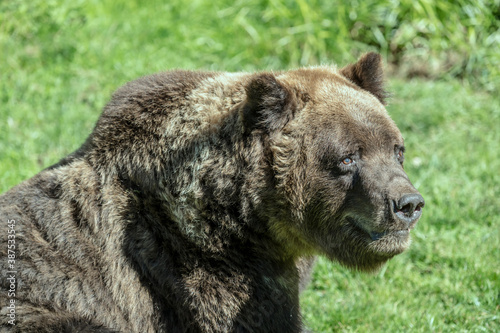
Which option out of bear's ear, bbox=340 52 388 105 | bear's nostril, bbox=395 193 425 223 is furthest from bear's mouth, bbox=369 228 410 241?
bear's ear, bbox=340 52 388 105

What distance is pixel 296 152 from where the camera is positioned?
4.02m

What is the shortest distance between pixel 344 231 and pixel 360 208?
0.71 feet

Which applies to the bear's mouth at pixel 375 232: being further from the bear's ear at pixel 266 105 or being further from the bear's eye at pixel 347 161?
the bear's ear at pixel 266 105

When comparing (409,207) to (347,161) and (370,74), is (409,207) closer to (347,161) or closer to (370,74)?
(347,161)

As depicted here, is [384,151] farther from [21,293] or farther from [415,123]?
[415,123]

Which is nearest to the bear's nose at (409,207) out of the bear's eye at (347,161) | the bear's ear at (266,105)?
the bear's eye at (347,161)

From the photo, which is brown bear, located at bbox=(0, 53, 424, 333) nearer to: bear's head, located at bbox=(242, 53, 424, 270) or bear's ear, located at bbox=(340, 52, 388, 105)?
bear's head, located at bbox=(242, 53, 424, 270)

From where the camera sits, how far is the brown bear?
3949 millimetres

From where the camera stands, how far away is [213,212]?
13.2ft

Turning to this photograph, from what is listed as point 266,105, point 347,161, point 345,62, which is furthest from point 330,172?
point 345,62

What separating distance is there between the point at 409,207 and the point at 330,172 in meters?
0.56

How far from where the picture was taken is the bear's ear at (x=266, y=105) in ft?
12.8

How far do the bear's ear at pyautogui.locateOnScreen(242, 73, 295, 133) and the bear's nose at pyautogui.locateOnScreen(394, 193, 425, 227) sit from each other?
93 cm

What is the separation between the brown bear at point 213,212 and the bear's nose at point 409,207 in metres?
0.02
